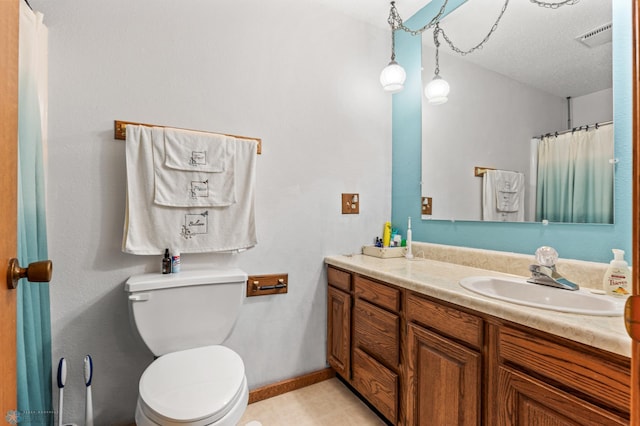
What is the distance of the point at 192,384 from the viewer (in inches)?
44.5

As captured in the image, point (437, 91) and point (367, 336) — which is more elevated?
point (437, 91)

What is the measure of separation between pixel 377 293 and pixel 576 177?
40.5 inches

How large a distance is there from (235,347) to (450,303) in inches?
48.7

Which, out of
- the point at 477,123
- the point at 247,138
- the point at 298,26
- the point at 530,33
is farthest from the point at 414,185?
the point at 298,26

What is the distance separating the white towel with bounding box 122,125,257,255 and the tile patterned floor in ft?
3.09

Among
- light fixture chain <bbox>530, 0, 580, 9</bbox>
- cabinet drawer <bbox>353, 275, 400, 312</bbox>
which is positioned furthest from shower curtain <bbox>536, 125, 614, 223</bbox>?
cabinet drawer <bbox>353, 275, 400, 312</bbox>

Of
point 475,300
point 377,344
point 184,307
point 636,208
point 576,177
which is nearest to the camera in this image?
point 636,208

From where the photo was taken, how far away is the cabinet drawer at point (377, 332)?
1.44 metres

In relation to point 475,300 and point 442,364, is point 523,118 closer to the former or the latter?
point 475,300

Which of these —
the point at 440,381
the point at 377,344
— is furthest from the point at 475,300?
the point at 377,344

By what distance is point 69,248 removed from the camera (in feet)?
4.57

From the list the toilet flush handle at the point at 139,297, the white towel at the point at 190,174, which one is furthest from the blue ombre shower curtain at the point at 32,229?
the white towel at the point at 190,174

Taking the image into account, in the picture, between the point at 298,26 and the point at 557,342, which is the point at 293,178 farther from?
the point at 557,342

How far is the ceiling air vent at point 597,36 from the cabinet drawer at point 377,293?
135 cm
